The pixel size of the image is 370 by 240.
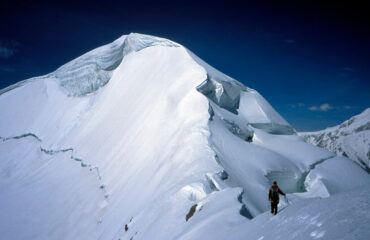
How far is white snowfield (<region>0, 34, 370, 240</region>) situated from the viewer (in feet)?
27.0

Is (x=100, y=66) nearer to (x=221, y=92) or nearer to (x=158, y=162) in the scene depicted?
(x=221, y=92)

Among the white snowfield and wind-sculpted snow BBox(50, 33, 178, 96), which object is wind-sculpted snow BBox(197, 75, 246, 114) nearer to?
the white snowfield

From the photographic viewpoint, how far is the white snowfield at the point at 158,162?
8234mm

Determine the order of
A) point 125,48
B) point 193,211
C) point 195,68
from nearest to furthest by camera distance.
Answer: point 193,211, point 195,68, point 125,48

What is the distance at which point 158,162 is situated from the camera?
16984 millimetres

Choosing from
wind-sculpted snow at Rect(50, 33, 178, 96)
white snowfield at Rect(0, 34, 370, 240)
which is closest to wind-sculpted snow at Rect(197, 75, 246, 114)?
white snowfield at Rect(0, 34, 370, 240)

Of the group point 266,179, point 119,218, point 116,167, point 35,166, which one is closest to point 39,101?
point 35,166

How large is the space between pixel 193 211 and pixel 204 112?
1024cm

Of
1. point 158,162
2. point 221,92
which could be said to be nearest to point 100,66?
point 221,92

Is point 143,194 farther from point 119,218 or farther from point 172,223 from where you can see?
point 172,223

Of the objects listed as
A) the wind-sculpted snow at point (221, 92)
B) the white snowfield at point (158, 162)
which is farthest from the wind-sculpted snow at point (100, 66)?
the wind-sculpted snow at point (221, 92)

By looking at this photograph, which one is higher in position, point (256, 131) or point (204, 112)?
point (204, 112)

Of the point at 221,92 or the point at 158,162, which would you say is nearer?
the point at 158,162

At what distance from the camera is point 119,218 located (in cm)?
1436
